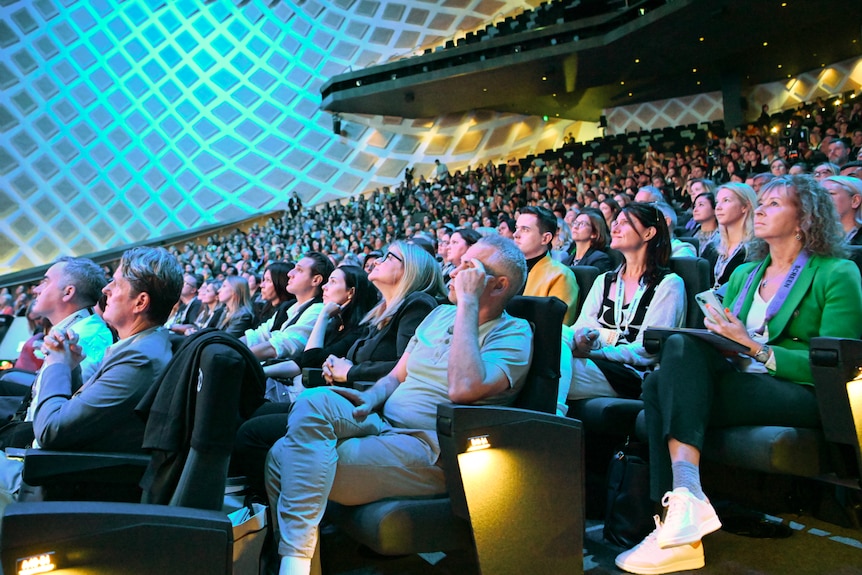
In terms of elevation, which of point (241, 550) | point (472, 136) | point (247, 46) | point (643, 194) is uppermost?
point (247, 46)

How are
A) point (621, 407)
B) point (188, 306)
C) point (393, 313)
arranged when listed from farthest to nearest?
point (188, 306) → point (393, 313) → point (621, 407)

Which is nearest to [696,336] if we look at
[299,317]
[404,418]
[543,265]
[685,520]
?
[685,520]

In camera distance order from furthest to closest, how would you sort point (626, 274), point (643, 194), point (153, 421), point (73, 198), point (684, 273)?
point (73, 198), point (643, 194), point (626, 274), point (684, 273), point (153, 421)

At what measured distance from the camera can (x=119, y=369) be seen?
169 centimetres

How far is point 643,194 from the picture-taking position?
4555 millimetres

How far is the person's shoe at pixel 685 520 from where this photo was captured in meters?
1.66

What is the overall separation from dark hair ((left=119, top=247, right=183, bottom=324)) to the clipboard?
1.43 metres

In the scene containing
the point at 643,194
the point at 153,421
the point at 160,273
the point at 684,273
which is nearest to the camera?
the point at 153,421

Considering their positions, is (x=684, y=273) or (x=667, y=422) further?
(x=684, y=273)

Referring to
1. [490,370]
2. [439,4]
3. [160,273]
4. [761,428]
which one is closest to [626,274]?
[761,428]

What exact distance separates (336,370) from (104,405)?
1.06m

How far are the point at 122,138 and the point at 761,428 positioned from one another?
2093 centimetres

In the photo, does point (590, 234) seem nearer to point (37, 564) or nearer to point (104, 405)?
point (104, 405)

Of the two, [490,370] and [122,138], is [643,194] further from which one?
[122,138]
